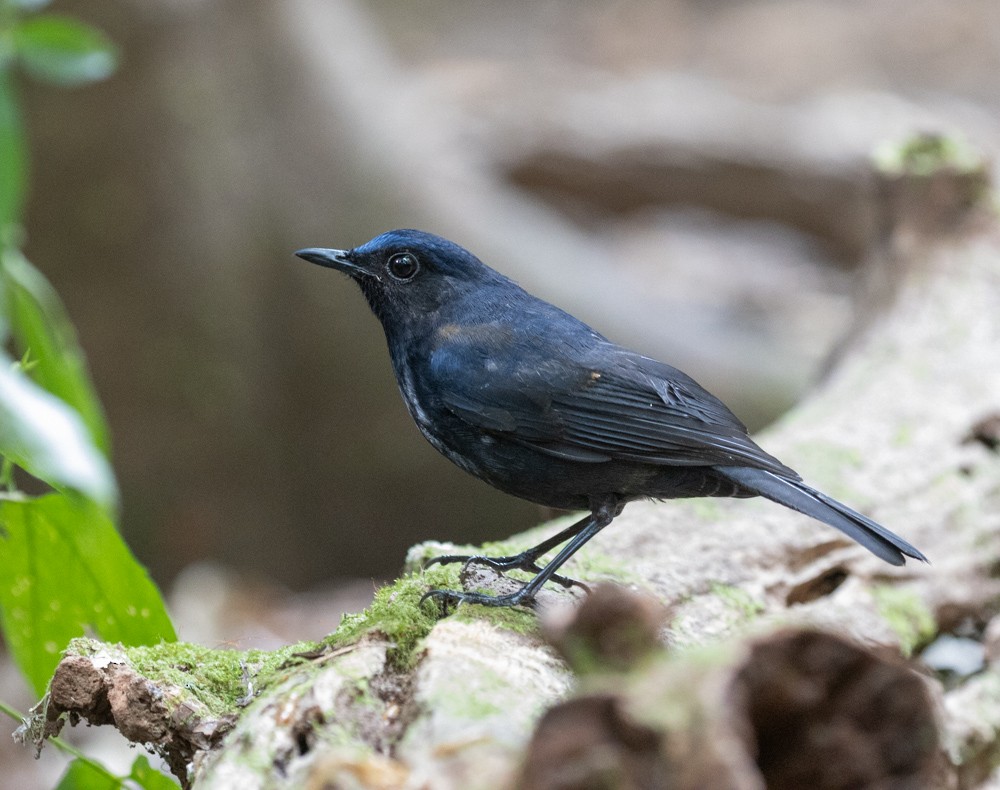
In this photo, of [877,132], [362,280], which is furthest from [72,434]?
[877,132]

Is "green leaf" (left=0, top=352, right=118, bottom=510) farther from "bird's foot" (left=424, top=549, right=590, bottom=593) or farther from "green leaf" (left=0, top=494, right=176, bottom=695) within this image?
"bird's foot" (left=424, top=549, right=590, bottom=593)

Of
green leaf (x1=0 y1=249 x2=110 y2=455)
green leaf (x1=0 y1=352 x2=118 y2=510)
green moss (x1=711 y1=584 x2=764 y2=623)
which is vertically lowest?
green moss (x1=711 y1=584 x2=764 y2=623)

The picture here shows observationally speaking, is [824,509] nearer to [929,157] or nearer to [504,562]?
[504,562]

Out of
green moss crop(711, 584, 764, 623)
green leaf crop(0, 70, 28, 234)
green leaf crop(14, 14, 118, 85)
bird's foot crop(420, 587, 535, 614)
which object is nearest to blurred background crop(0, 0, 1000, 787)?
green moss crop(711, 584, 764, 623)

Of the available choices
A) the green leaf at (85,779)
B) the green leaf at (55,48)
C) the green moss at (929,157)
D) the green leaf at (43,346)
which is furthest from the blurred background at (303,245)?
the green leaf at (85,779)

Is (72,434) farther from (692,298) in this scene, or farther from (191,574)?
(692,298)

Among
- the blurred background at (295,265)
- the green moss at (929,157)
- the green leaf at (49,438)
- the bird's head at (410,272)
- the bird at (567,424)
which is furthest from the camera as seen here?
the blurred background at (295,265)

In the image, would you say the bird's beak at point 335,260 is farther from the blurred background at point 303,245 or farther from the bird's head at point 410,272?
the blurred background at point 303,245
